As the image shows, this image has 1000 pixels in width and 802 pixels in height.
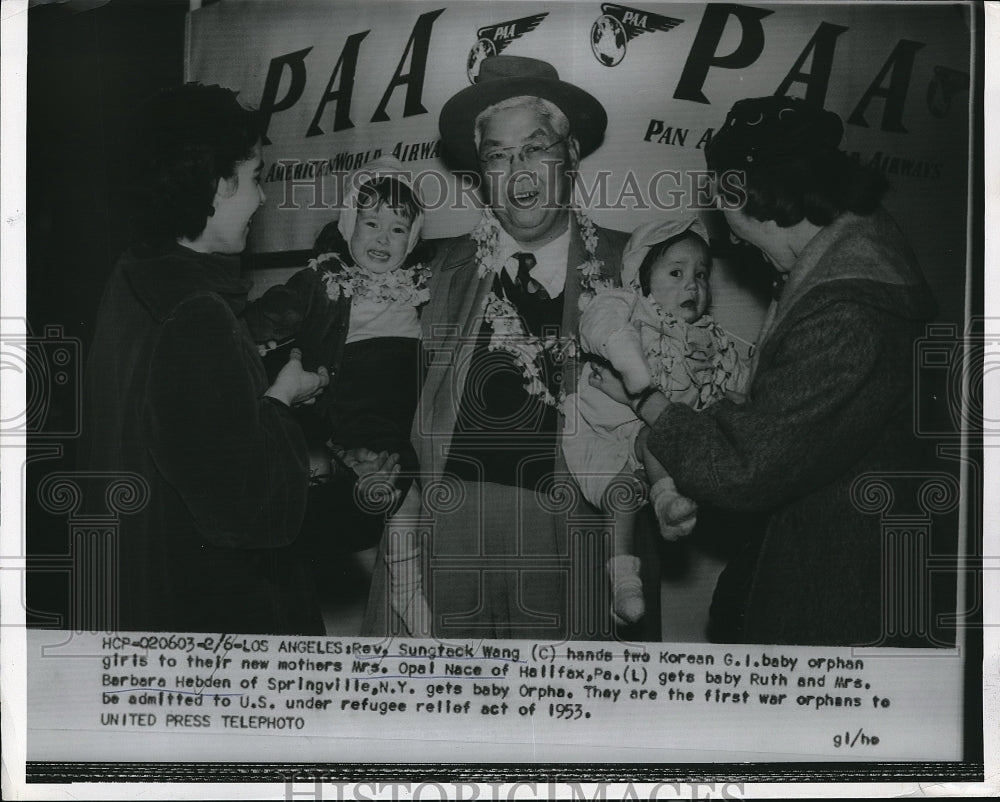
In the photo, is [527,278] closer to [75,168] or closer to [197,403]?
[197,403]

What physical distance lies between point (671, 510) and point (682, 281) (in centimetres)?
78

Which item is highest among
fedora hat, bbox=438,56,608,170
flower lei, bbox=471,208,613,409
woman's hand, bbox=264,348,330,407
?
fedora hat, bbox=438,56,608,170

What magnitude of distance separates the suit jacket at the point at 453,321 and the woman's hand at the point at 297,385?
13.8 inches

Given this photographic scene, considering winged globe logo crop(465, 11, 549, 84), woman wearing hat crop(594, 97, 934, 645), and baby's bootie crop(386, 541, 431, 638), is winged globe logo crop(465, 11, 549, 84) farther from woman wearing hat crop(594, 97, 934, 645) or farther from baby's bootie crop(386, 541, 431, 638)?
baby's bootie crop(386, 541, 431, 638)

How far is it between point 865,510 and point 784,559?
0.32 meters

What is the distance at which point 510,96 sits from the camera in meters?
2.77

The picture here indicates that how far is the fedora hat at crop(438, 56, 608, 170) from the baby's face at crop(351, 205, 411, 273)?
0.93 feet

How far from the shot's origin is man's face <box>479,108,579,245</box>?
109 inches

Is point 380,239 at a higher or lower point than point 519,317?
higher

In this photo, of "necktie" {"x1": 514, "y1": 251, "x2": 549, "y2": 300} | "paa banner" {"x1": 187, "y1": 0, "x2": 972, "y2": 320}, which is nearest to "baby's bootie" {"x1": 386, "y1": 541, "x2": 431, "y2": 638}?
"necktie" {"x1": 514, "y1": 251, "x2": 549, "y2": 300}

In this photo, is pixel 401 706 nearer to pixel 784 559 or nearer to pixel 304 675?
pixel 304 675

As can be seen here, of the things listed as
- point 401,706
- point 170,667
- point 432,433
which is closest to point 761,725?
point 401,706

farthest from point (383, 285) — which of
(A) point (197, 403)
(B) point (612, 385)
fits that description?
(B) point (612, 385)

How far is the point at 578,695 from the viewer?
2.76m
